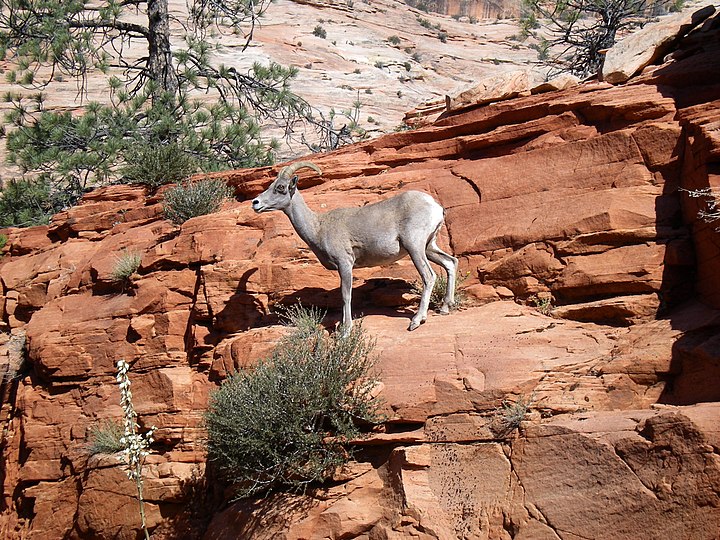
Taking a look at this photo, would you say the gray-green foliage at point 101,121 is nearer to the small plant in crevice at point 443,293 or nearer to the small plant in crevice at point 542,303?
the small plant in crevice at point 443,293

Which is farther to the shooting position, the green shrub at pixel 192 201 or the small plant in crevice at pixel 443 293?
the green shrub at pixel 192 201

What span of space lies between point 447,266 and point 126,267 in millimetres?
5045

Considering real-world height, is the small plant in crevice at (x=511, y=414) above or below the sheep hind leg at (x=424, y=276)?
below

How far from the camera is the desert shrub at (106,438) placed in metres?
9.62

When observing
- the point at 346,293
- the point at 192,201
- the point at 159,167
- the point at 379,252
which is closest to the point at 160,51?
the point at 159,167

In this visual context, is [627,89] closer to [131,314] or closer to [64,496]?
[131,314]

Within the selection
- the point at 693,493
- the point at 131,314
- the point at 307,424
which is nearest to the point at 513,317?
the point at 307,424

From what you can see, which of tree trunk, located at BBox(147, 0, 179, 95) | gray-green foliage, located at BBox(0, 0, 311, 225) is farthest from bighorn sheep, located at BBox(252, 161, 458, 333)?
tree trunk, located at BBox(147, 0, 179, 95)

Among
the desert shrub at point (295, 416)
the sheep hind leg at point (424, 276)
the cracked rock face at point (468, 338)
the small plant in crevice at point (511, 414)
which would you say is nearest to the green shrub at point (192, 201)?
the cracked rock face at point (468, 338)

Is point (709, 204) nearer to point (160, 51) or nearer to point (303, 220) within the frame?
point (303, 220)

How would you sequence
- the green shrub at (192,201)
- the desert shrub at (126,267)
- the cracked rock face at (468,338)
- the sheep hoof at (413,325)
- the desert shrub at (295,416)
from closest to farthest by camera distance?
1. the cracked rock face at (468,338)
2. the desert shrub at (295,416)
3. the sheep hoof at (413,325)
4. the desert shrub at (126,267)
5. the green shrub at (192,201)

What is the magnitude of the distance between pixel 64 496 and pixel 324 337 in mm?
4570

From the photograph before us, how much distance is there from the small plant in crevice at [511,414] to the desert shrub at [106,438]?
4.97m

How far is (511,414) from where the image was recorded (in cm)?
714
